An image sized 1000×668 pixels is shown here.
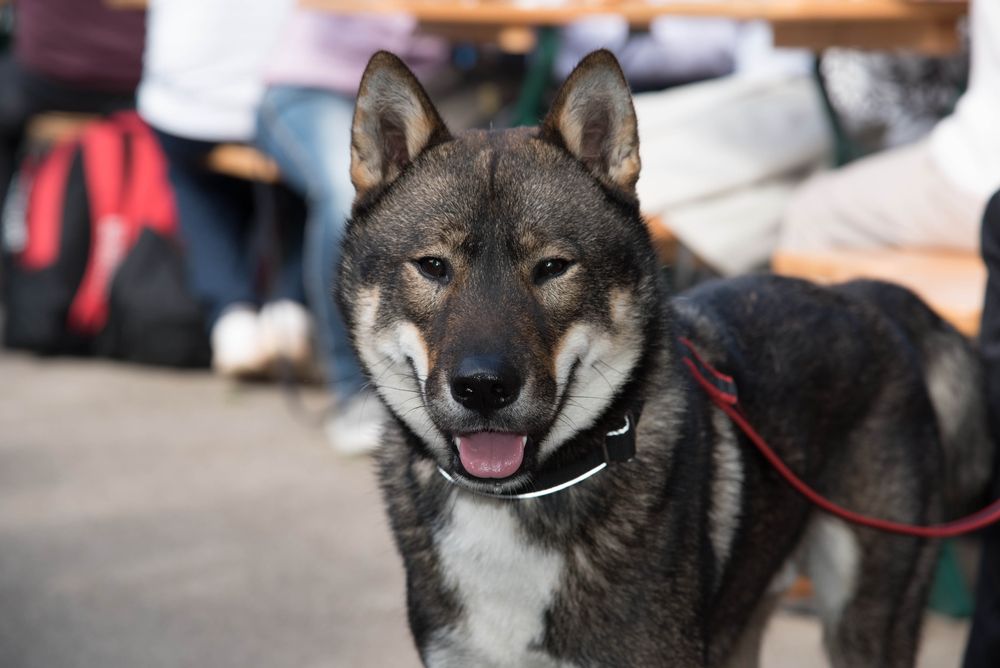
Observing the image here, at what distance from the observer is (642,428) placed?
2.46m

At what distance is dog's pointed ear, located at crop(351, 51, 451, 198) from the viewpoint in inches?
95.6

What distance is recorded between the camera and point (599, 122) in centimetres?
246

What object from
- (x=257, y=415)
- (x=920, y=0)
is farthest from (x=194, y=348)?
(x=920, y=0)

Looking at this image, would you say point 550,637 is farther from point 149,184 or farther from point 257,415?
point 149,184

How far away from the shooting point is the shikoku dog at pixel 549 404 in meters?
2.27

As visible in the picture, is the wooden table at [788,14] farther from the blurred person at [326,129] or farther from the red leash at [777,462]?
the red leash at [777,462]

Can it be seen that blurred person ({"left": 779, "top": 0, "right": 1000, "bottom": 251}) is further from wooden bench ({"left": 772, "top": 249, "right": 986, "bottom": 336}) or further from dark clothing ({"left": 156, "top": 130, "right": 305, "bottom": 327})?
dark clothing ({"left": 156, "top": 130, "right": 305, "bottom": 327})

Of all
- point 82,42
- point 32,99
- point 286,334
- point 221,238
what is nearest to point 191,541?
point 286,334

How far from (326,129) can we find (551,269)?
130 inches

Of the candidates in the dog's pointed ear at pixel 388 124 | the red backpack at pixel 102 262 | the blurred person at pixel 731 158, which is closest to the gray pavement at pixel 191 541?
the red backpack at pixel 102 262

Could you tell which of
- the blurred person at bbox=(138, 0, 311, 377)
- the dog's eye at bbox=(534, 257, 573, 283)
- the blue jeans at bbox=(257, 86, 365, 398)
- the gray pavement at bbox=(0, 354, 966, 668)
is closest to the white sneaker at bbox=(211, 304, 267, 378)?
the blurred person at bbox=(138, 0, 311, 377)

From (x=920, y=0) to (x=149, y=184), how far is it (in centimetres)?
408

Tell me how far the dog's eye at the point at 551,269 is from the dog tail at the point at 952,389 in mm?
956

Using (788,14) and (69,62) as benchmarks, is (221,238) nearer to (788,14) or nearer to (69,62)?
(69,62)
